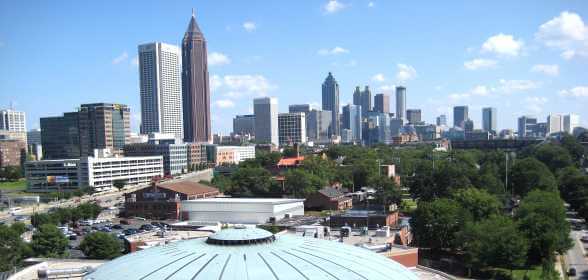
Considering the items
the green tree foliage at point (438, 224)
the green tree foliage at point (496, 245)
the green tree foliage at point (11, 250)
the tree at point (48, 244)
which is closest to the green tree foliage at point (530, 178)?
the green tree foliage at point (438, 224)

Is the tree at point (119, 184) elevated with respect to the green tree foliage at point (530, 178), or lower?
lower

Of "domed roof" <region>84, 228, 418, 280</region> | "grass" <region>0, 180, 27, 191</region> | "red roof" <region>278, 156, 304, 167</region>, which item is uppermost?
"domed roof" <region>84, 228, 418, 280</region>

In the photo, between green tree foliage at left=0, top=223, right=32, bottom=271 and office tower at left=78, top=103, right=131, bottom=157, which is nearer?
green tree foliage at left=0, top=223, right=32, bottom=271

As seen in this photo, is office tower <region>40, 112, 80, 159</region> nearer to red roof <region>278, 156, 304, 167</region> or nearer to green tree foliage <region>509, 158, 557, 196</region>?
red roof <region>278, 156, 304, 167</region>

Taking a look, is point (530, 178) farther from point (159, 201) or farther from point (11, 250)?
point (11, 250)

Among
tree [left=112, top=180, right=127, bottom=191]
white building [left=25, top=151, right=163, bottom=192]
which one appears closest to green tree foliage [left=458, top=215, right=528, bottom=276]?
tree [left=112, top=180, right=127, bottom=191]

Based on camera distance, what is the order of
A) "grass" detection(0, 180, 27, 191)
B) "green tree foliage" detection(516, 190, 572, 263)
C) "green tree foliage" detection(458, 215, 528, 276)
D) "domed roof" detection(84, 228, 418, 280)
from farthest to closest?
1. "grass" detection(0, 180, 27, 191)
2. "green tree foliage" detection(516, 190, 572, 263)
3. "green tree foliage" detection(458, 215, 528, 276)
4. "domed roof" detection(84, 228, 418, 280)

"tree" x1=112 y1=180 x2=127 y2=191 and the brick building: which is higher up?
the brick building

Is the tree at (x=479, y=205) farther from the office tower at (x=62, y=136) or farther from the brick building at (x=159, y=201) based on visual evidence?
the office tower at (x=62, y=136)
